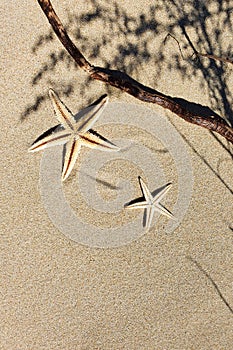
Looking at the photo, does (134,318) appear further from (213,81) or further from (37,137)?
(213,81)

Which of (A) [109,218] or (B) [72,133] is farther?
(A) [109,218]

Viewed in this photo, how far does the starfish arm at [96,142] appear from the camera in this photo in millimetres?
1587

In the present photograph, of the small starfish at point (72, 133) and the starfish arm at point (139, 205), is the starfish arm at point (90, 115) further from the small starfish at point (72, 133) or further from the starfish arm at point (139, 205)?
the starfish arm at point (139, 205)

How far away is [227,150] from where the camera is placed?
5.53 feet

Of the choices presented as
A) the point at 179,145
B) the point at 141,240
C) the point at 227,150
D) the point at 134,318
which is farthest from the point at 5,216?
the point at 227,150

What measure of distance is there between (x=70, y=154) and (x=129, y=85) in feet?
1.45

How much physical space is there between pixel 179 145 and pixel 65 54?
722 mm

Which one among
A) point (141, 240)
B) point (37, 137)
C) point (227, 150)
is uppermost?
point (37, 137)

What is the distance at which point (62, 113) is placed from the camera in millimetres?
1584

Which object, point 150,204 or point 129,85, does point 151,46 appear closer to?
point 129,85

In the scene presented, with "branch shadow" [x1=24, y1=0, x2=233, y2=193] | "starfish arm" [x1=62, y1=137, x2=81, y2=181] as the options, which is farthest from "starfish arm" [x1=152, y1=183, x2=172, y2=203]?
"starfish arm" [x1=62, y1=137, x2=81, y2=181]

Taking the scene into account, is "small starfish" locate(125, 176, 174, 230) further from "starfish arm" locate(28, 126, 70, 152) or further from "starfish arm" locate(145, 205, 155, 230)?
"starfish arm" locate(28, 126, 70, 152)

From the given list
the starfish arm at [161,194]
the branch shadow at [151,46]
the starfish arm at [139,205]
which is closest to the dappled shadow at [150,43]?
the branch shadow at [151,46]

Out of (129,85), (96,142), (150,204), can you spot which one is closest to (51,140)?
(96,142)
